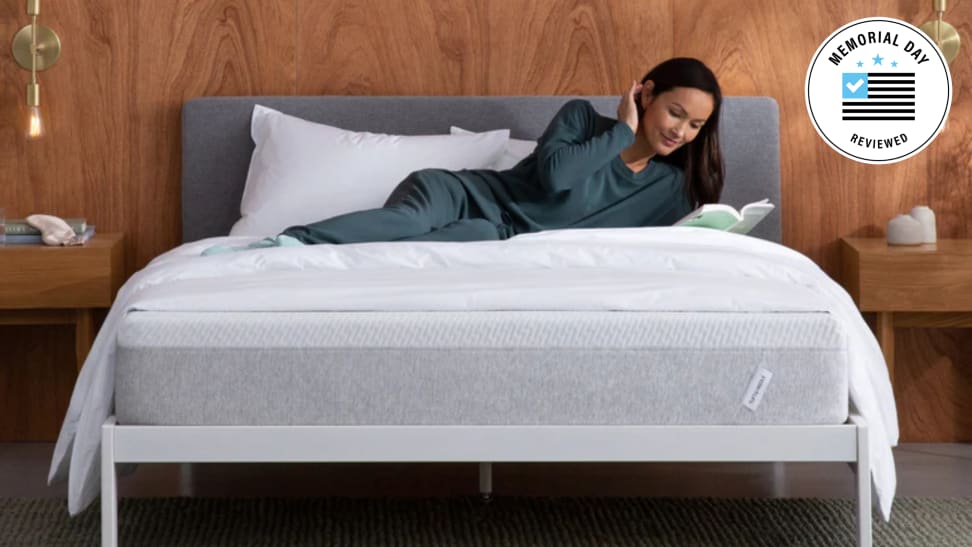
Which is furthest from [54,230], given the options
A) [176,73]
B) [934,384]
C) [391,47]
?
[934,384]

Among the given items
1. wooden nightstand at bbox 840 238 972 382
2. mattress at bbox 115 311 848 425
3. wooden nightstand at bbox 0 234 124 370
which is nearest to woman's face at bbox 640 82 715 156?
wooden nightstand at bbox 840 238 972 382

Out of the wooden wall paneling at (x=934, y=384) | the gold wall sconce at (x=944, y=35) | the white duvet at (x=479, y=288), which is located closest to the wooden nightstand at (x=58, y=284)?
the white duvet at (x=479, y=288)

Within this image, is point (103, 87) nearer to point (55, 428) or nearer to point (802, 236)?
point (55, 428)

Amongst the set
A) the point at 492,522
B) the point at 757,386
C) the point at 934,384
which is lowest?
the point at 492,522

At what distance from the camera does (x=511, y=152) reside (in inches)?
148

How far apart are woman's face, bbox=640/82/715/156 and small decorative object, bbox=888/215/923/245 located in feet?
1.97

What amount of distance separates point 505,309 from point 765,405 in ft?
1.59

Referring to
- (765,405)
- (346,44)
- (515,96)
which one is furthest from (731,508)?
(346,44)

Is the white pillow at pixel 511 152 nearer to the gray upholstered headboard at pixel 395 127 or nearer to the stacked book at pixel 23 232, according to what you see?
the gray upholstered headboard at pixel 395 127

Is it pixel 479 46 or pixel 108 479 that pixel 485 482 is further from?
pixel 479 46

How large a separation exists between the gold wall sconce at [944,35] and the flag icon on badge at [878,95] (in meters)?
0.13

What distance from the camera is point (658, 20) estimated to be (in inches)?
155

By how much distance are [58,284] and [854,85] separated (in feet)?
7.54

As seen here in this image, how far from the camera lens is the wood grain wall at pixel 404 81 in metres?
3.93
